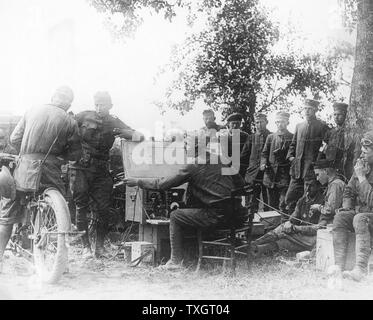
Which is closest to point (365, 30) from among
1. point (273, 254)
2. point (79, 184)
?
point (273, 254)

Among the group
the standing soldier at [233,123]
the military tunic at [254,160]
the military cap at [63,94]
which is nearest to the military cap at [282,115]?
the military tunic at [254,160]

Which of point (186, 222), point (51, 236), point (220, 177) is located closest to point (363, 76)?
point (220, 177)

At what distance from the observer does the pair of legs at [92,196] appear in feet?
20.2

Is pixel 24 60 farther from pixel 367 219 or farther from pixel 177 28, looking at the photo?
pixel 367 219

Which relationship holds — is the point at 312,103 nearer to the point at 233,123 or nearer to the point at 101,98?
the point at 233,123

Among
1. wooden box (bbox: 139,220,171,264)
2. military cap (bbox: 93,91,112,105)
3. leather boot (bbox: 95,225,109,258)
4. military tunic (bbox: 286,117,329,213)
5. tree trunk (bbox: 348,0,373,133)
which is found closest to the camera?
wooden box (bbox: 139,220,171,264)

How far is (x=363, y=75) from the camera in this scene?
656 centimetres

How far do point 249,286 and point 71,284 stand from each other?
1653 millimetres

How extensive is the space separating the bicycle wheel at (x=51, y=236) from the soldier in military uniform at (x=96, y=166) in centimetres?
131

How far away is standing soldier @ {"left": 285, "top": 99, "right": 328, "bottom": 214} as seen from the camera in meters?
7.34

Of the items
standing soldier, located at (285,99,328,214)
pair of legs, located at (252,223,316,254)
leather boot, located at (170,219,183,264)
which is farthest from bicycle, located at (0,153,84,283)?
standing soldier, located at (285,99,328,214)

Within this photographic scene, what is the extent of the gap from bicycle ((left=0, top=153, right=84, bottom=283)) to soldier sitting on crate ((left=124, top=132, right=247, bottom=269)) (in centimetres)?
102

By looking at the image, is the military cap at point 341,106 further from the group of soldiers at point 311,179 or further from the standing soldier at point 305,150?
the standing soldier at point 305,150

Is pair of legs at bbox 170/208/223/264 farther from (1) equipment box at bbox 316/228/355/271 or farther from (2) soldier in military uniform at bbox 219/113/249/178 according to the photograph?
(2) soldier in military uniform at bbox 219/113/249/178
